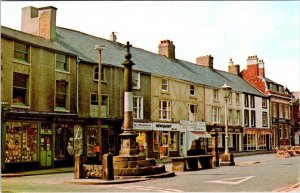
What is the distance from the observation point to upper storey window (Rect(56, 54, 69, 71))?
1079 inches

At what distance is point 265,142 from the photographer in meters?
55.4

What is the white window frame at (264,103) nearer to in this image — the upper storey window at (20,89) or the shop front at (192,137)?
the shop front at (192,137)

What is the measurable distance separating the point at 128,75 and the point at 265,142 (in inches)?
1583

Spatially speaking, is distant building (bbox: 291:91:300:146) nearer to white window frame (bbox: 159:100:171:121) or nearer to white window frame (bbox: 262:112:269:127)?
white window frame (bbox: 262:112:269:127)

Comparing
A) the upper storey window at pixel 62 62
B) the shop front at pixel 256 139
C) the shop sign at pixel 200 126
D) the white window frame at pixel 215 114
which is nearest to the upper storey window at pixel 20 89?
the upper storey window at pixel 62 62

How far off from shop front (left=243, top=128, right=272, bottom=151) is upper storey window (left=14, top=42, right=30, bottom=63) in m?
32.3

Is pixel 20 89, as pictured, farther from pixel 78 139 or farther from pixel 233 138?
pixel 233 138

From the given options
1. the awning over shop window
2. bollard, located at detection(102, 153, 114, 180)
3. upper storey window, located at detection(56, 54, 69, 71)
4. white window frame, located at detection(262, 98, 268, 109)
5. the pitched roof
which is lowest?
bollard, located at detection(102, 153, 114, 180)

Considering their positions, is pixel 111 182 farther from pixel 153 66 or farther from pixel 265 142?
pixel 265 142

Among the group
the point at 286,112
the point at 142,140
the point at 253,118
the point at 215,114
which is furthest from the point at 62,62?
the point at 286,112

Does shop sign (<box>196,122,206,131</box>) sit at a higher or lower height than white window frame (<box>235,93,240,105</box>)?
lower

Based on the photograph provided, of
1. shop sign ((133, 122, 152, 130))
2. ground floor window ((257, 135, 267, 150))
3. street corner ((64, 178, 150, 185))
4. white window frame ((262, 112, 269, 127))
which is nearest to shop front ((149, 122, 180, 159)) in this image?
shop sign ((133, 122, 152, 130))

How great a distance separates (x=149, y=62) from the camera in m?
38.9

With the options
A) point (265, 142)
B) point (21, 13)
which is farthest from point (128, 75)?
point (265, 142)
